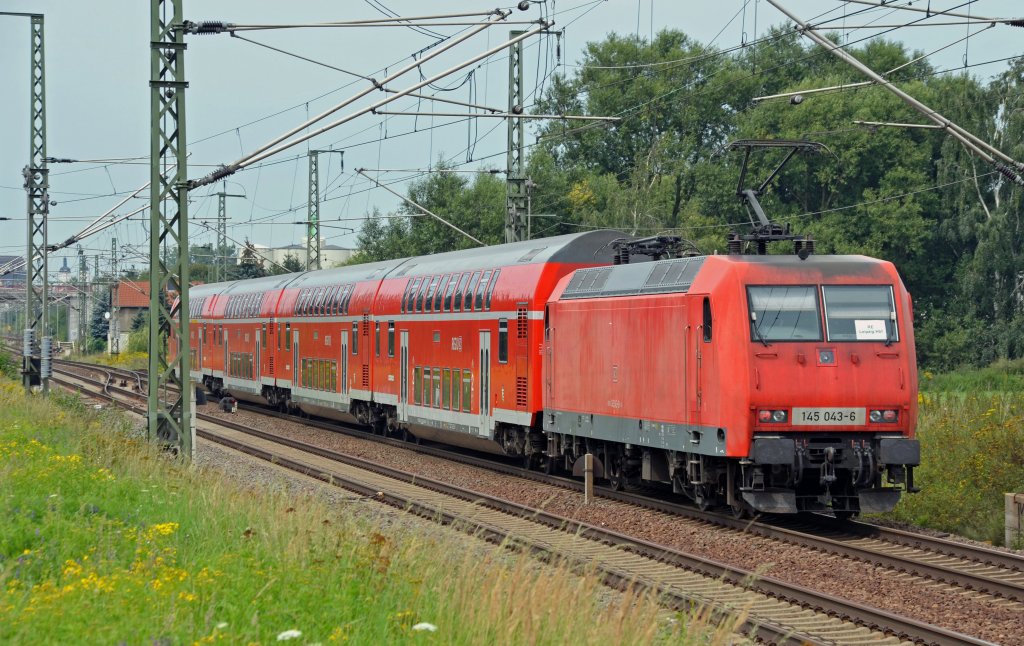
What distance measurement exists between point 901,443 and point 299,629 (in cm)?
964

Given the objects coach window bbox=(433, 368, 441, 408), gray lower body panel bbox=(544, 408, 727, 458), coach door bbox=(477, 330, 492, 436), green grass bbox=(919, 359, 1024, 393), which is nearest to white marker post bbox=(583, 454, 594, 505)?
gray lower body panel bbox=(544, 408, 727, 458)

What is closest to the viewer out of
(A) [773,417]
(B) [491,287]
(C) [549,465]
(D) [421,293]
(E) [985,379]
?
(A) [773,417]

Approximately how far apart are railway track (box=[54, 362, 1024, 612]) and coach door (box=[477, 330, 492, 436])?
4.77 metres

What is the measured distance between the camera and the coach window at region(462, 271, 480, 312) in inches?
965

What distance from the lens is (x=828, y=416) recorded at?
15.4 m

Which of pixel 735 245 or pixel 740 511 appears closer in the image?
pixel 740 511

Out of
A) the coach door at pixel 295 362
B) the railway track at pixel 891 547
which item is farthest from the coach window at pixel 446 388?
the coach door at pixel 295 362

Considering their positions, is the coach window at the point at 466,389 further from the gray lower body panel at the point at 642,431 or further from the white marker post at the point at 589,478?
the white marker post at the point at 589,478

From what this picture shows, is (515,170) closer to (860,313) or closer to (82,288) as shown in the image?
(860,313)

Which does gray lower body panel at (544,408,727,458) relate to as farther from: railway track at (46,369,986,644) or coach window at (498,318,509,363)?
coach window at (498,318,509,363)

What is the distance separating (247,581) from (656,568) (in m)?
6.06

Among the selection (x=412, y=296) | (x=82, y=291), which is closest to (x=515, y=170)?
(x=412, y=296)

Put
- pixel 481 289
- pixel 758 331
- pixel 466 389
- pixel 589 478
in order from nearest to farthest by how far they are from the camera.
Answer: pixel 758 331, pixel 589 478, pixel 481 289, pixel 466 389

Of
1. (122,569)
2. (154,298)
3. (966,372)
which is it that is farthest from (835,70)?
(122,569)
